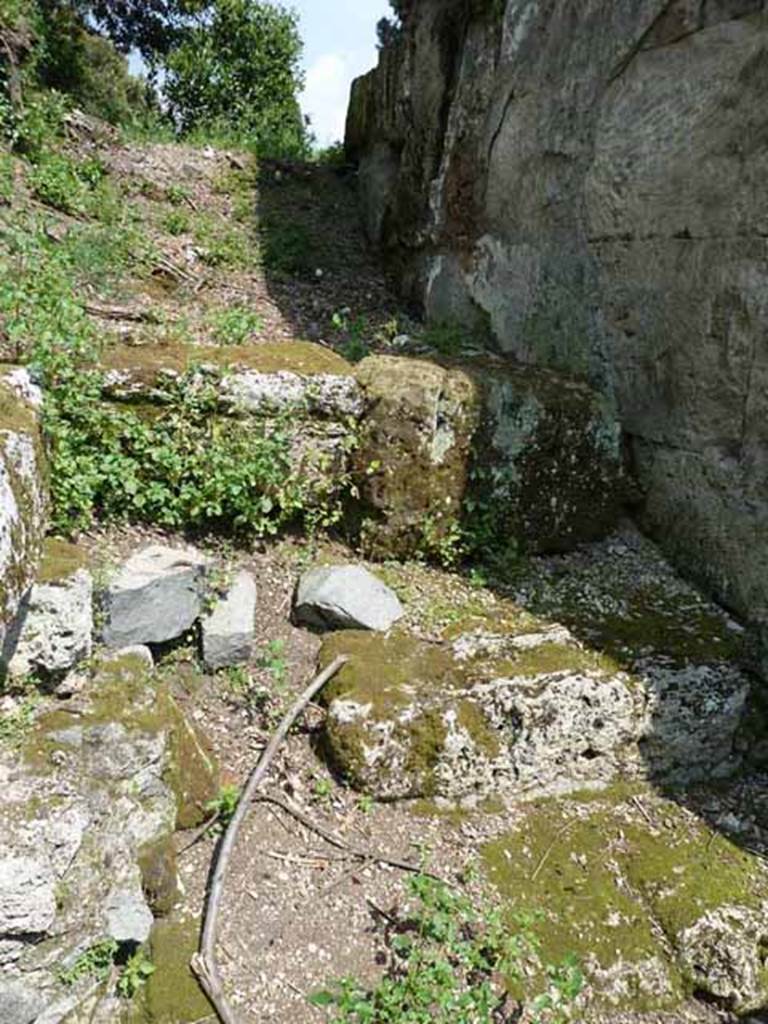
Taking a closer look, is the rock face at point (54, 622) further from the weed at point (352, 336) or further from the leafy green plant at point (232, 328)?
the weed at point (352, 336)

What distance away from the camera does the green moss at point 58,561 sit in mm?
2887

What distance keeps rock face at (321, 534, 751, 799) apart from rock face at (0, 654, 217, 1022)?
2.22ft

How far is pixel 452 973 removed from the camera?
2674mm

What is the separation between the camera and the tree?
15.2 m

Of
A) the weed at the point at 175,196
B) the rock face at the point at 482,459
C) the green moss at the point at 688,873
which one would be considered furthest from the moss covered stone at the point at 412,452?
the weed at the point at 175,196

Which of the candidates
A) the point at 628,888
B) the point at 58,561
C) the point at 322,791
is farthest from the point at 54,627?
the point at 628,888

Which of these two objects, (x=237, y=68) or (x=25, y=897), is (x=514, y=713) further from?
(x=237, y=68)

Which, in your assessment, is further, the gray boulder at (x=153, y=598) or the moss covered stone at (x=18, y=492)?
the gray boulder at (x=153, y=598)

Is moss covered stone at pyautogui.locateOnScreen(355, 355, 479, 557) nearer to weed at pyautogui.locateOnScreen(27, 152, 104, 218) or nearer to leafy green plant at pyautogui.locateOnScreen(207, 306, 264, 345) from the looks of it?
leafy green plant at pyautogui.locateOnScreen(207, 306, 264, 345)

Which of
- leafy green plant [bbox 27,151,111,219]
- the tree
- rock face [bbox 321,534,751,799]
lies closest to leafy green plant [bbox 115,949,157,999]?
rock face [bbox 321,534,751,799]

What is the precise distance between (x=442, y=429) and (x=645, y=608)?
4.31 feet

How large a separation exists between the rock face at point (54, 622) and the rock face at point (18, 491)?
140 mm

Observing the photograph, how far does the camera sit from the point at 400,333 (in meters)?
6.43

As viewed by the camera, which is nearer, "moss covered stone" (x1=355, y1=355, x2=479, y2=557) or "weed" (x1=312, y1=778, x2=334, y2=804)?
"weed" (x1=312, y1=778, x2=334, y2=804)
